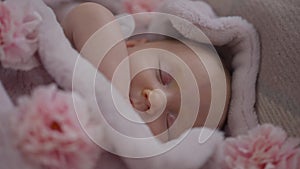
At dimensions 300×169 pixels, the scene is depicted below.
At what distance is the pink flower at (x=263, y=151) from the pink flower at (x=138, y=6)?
42 centimetres

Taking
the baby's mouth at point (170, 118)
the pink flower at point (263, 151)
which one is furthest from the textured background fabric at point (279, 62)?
the baby's mouth at point (170, 118)

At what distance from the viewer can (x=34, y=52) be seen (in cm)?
72

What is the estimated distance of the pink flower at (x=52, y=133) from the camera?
59cm

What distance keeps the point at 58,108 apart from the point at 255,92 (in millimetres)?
450

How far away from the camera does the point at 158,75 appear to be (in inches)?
35.9

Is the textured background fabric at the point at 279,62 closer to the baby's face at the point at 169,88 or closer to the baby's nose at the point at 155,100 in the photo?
the baby's face at the point at 169,88

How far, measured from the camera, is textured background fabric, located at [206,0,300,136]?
82 cm

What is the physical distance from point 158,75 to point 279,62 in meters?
0.24

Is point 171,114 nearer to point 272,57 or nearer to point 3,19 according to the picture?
point 272,57

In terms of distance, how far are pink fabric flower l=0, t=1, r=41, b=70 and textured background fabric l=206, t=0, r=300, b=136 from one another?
0.44 metres

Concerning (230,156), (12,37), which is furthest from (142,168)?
(12,37)

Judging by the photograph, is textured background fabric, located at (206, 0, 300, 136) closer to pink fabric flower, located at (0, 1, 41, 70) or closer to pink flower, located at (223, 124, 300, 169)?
pink flower, located at (223, 124, 300, 169)

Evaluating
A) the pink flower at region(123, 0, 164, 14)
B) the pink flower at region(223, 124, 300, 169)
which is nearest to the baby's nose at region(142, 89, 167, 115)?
the pink flower at region(223, 124, 300, 169)

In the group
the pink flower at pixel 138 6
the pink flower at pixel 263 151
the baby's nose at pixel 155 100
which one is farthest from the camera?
the pink flower at pixel 138 6
